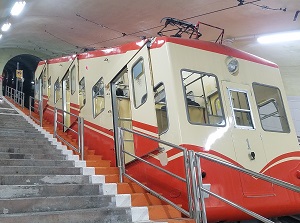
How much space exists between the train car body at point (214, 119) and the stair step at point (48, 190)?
0.80m

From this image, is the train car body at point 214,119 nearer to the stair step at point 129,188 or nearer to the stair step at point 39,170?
the stair step at point 129,188

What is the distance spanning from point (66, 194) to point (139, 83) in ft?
6.36

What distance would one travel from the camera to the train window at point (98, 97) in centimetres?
642

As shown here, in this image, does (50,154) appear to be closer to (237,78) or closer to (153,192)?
(153,192)

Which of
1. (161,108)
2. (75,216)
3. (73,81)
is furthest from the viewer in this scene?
(73,81)

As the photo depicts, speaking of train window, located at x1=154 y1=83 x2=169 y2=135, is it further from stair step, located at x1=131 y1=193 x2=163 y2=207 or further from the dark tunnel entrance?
the dark tunnel entrance

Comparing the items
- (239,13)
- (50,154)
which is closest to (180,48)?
(50,154)

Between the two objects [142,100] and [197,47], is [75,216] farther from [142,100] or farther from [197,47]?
[197,47]

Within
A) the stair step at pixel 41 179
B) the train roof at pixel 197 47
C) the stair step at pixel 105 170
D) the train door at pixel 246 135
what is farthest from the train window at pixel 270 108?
the stair step at pixel 41 179

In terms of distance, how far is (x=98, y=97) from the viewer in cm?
664

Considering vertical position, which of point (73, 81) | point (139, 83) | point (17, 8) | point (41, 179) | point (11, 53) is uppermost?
point (11, 53)

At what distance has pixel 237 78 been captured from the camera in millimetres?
4797

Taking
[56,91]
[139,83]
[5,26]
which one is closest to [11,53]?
[5,26]

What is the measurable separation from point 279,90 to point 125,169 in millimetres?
2892
